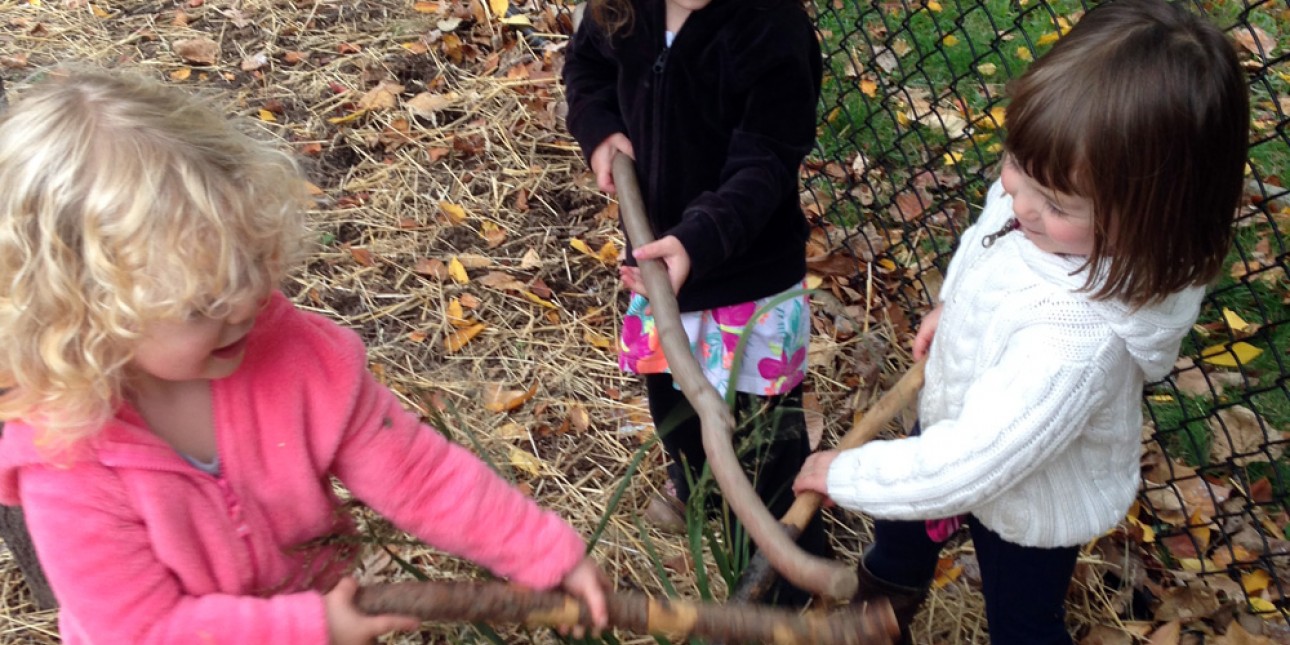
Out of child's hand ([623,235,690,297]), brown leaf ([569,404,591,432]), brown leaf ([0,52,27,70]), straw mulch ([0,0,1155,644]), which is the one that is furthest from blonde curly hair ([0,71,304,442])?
brown leaf ([0,52,27,70])

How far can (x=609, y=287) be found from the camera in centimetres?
354

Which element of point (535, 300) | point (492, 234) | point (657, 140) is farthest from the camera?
point (492, 234)

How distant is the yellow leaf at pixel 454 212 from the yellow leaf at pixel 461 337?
0.56m

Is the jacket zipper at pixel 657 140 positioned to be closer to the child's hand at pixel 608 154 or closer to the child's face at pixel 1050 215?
the child's hand at pixel 608 154

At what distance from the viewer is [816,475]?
5.98 ft

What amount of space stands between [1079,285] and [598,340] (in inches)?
73.9

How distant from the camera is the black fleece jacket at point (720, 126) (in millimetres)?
1983

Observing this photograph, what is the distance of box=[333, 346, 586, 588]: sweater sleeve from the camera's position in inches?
60.5

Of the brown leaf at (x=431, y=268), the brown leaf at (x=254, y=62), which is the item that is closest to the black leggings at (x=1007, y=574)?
the brown leaf at (x=431, y=268)

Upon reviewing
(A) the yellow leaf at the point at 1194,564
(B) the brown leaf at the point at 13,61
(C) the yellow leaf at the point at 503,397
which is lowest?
(A) the yellow leaf at the point at 1194,564

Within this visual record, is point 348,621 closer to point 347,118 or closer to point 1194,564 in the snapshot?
point 1194,564

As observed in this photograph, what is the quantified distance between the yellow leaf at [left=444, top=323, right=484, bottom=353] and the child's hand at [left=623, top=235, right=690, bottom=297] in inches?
59.3

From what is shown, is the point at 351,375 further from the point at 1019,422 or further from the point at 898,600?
the point at 898,600

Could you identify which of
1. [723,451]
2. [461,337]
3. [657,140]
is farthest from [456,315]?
[723,451]
